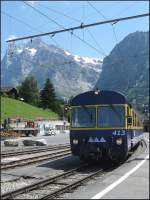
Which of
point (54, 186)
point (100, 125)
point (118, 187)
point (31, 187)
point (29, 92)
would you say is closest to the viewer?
point (31, 187)

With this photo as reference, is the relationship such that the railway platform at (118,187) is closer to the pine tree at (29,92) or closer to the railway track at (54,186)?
the railway track at (54,186)

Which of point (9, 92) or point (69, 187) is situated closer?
point (69, 187)

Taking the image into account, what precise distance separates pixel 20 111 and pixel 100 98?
8549 cm

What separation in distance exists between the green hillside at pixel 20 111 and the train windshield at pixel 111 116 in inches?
3100

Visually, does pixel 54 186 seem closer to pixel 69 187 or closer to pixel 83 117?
pixel 69 187

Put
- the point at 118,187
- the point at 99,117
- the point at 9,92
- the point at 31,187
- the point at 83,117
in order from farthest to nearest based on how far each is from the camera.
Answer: the point at 9,92, the point at 83,117, the point at 99,117, the point at 118,187, the point at 31,187

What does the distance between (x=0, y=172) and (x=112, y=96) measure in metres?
5.57

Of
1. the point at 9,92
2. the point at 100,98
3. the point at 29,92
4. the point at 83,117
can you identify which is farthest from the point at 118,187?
the point at 29,92

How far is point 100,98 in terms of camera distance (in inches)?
817

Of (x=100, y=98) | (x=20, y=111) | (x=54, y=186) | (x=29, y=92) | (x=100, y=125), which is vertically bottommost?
(x=54, y=186)

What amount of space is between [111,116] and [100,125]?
0.57 m

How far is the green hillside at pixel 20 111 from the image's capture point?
335 feet

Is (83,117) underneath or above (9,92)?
underneath

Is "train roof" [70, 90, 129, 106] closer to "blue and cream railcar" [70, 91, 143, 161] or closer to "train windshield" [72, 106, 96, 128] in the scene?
"blue and cream railcar" [70, 91, 143, 161]
